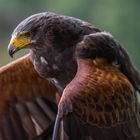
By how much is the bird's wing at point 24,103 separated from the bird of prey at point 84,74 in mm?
748

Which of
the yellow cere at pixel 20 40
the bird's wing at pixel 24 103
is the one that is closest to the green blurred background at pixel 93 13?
the bird's wing at pixel 24 103

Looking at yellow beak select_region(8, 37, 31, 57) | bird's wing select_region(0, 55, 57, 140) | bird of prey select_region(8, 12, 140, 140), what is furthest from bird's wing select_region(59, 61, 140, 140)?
bird's wing select_region(0, 55, 57, 140)

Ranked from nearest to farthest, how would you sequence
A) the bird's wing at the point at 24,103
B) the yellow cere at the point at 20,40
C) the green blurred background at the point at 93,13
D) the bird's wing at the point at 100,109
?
the bird's wing at the point at 100,109 → the yellow cere at the point at 20,40 → the bird's wing at the point at 24,103 → the green blurred background at the point at 93,13

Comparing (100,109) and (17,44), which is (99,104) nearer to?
(100,109)

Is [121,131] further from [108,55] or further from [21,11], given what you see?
[21,11]

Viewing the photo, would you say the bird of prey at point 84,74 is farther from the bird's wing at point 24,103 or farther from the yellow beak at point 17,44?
the bird's wing at point 24,103

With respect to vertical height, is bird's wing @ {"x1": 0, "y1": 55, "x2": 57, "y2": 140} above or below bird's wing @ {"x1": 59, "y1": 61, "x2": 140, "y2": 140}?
below

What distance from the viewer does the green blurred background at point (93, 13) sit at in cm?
2450

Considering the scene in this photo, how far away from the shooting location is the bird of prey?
6.79m

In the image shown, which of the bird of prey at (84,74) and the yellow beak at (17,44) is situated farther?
the yellow beak at (17,44)

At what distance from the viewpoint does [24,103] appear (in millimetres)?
8883

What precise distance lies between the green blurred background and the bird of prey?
15.6 m

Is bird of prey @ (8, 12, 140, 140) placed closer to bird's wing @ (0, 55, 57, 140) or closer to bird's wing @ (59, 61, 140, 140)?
bird's wing @ (59, 61, 140, 140)

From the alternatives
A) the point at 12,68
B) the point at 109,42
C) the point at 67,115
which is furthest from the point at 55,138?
the point at 12,68
